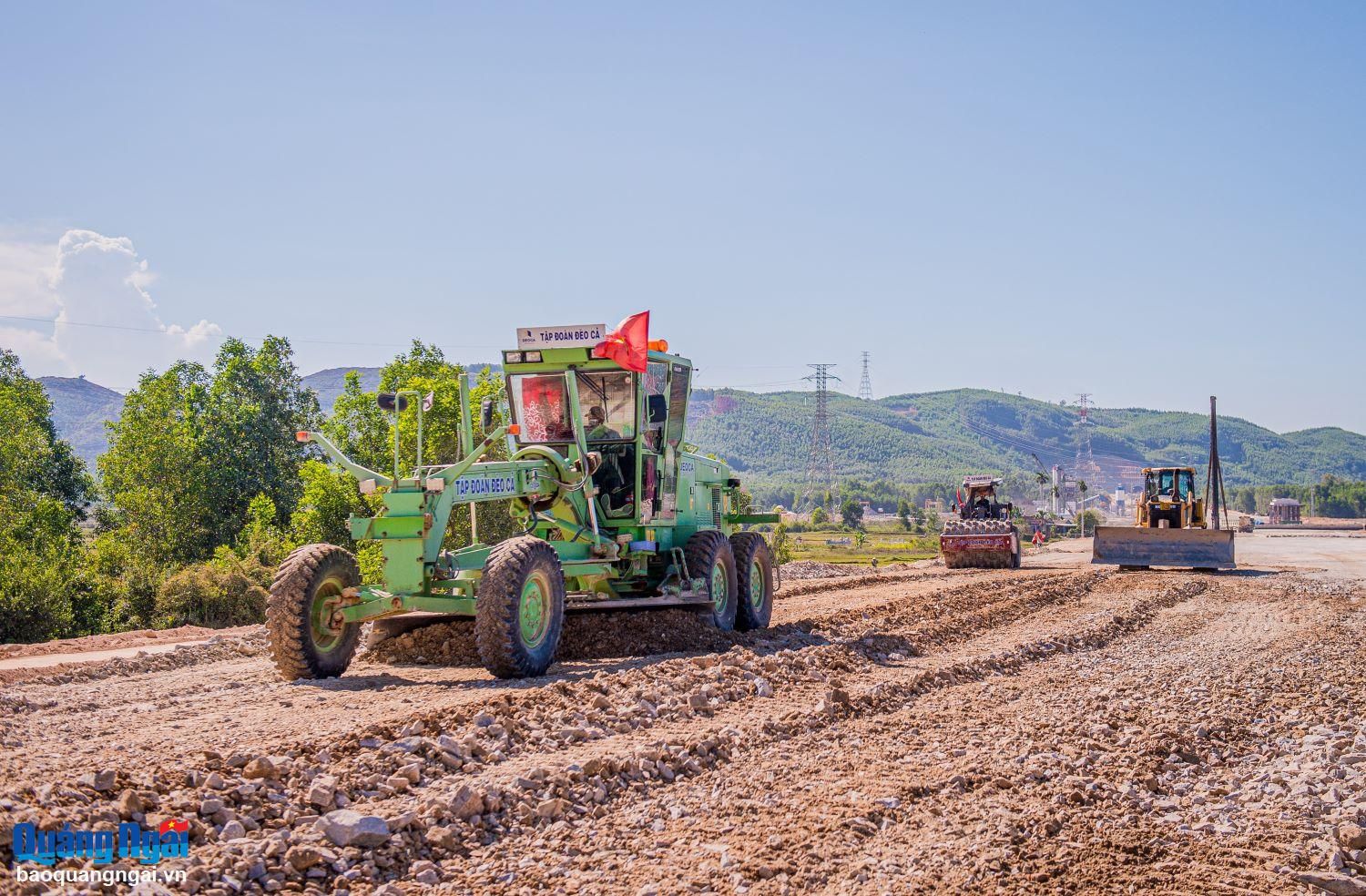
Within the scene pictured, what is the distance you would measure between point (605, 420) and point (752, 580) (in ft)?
10.4

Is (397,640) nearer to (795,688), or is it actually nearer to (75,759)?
(795,688)

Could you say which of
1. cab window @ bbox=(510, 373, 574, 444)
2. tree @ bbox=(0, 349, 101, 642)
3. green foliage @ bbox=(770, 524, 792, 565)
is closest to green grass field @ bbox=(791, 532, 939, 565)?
green foliage @ bbox=(770, 524, 792, 565)

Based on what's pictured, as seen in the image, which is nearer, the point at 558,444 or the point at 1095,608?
the point at 558,444

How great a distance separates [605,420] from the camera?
1248 cm

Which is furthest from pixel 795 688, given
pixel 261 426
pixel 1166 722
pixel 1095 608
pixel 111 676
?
pixel 261 426

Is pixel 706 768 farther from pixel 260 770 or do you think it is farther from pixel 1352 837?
pixel 1352 837

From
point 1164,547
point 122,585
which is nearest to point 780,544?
point 1164,547

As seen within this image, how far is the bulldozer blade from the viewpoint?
28844 millimetres

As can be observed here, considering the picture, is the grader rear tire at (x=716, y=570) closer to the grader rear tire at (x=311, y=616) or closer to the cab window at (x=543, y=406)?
the cab window at (x=543, y=406)

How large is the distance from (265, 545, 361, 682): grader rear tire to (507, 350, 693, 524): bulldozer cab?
304cm

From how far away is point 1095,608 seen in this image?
18.2 meters

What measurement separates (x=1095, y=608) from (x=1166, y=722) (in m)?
10.2

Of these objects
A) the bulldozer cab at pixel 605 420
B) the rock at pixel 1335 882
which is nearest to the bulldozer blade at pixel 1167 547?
the bulldozer cab at pixel 605 420

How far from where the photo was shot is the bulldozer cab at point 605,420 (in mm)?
12227
